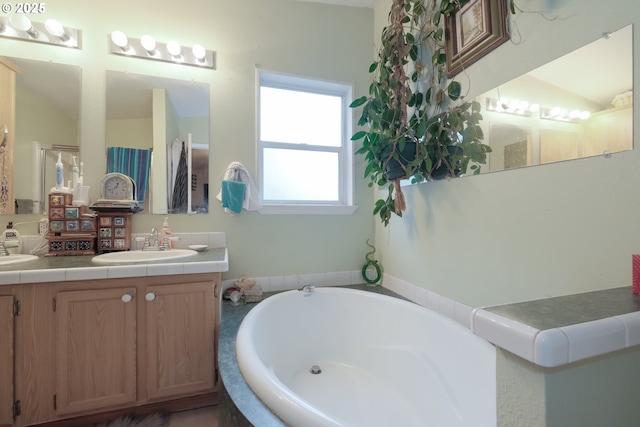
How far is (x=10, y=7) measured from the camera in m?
1.65

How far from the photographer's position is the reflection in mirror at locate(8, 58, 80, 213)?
165cm

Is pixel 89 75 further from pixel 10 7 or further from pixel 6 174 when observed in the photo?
pixel 6 174

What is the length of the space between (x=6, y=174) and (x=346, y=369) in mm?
2325

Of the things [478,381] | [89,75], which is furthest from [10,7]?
[478,381]

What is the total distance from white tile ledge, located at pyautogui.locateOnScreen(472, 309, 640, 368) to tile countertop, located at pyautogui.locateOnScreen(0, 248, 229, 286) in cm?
128

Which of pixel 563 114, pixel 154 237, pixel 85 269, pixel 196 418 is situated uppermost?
pixel 563 114

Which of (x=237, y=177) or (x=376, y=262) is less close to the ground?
(x=237, y=177)

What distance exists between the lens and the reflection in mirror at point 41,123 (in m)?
1.65

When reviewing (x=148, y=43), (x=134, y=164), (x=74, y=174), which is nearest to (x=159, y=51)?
(x=148, y=43)

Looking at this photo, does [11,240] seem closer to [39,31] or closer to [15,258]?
[15,258]

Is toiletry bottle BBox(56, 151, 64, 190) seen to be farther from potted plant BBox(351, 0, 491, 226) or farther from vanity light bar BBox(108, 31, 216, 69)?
potted plant BBox(351, 0, 491, 226)

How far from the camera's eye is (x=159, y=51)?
1.86m

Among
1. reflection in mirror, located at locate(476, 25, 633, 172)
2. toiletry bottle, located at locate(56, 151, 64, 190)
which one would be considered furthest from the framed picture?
toiletry bottle, located at locate(56, 151, 64, 190)

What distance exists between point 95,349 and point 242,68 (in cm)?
191
